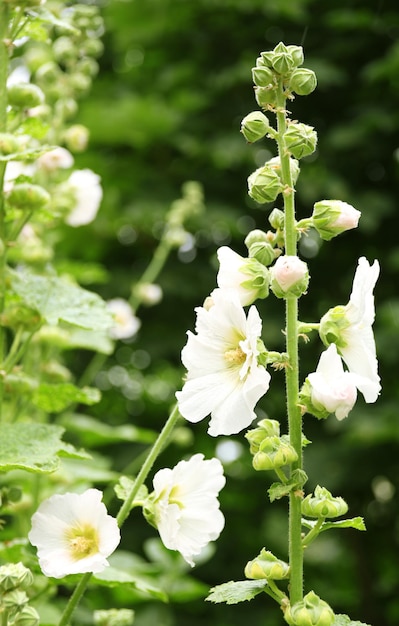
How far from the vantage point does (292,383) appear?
35.4 inches

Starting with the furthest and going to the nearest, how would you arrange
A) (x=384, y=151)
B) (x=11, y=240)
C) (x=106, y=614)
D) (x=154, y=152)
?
(x=154, y=152)
(x=384, y=151)
(x=11, y=240)
(x=106, y=614)

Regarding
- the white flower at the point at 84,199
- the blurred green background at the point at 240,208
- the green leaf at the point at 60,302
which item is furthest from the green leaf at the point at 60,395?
the blurred green background at the point at 240,208

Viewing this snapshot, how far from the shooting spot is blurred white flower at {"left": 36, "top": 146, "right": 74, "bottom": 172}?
1635 mm

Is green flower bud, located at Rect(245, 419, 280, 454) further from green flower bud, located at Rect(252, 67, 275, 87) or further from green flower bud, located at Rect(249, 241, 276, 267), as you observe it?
green flower bud, located at Rect(252, 67, 275, 87)

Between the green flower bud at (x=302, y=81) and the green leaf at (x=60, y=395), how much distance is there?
2.04 ft

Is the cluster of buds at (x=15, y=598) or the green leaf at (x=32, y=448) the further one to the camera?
the green leaf at (x=32, y=448)

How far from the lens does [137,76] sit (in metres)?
4.13

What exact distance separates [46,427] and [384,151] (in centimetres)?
271

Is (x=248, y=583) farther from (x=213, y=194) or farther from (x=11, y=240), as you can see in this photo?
(x=213, y=194)

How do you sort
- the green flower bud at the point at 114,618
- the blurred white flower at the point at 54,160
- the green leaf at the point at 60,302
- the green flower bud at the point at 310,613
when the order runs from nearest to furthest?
the green flower bud at the point at 310,613
the green flower bud at the point at 114,618
the green leaf at the point at 60,302
the blurred white flower at the point at 54,160

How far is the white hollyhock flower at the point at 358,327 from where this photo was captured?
919mm

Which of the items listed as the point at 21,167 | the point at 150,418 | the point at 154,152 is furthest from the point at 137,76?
the point at 21,167

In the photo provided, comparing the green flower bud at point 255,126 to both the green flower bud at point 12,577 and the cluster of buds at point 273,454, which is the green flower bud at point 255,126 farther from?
the green flower bud at point 12,577

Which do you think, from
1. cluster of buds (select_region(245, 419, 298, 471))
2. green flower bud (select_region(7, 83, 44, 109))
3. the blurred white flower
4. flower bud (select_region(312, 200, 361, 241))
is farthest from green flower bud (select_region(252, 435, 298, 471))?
the blurred white flower
